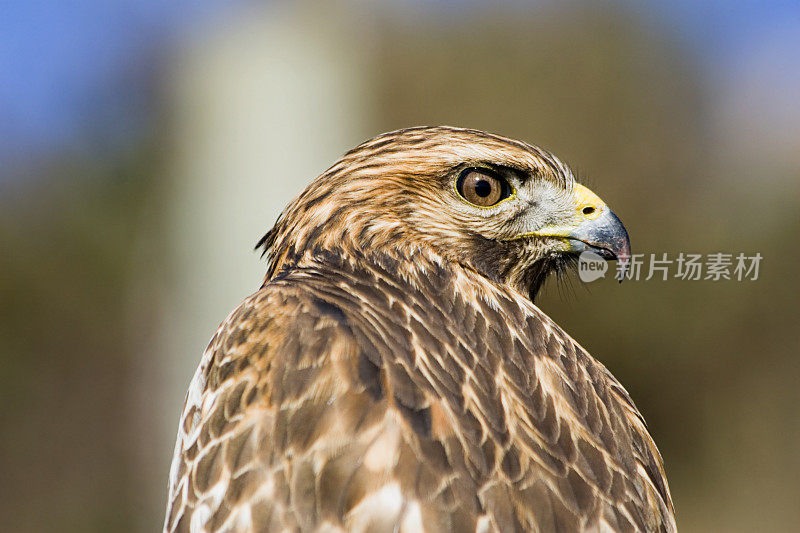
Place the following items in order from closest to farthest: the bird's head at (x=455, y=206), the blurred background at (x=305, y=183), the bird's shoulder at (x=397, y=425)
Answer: the bird's shoulder at (x=397, y=425) < the bird's head at (x=455, y=206) < the blurred background at (x=305, y=183)

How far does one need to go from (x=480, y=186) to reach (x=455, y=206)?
0.36ft

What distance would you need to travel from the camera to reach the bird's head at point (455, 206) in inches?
119

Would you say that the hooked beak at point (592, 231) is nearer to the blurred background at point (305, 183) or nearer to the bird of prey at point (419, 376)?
the bird of prey at point (419, 376)

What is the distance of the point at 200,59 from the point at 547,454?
10.2 meters

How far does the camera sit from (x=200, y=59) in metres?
11.6

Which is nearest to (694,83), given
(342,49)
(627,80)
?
(627,80)

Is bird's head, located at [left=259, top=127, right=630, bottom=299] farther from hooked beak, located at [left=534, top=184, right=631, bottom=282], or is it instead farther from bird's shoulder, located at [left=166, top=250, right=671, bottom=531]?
bird's shoulder, located at [left=166, top=250, right=671, bottom=531]

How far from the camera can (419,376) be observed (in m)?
2.40

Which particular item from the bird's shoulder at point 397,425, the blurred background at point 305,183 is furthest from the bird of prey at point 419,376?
the blurred background at point 305,183

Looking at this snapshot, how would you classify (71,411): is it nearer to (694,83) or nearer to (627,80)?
(627,80)

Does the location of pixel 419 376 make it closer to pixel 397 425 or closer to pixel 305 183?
pixel 397 425

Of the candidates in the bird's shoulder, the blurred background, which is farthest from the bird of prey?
the blurred background

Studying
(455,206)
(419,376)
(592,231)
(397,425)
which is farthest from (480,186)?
(397,425)

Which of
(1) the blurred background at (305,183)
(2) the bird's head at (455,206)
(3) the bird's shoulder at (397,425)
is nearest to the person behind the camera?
(3) the bird's shoulder at (397,425)
